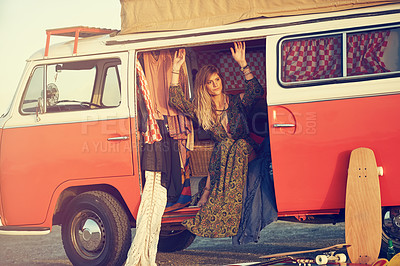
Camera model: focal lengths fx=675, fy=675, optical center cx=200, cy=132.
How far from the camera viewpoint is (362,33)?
638 cm

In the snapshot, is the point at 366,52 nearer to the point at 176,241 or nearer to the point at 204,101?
the point at 204,101

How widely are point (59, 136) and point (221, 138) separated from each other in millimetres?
1762

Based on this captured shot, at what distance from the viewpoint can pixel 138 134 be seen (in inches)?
283

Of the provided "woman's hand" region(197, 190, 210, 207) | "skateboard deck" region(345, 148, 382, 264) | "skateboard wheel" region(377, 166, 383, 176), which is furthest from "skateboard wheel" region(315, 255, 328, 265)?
"woman's hand" region(197, 190, 210, 207)

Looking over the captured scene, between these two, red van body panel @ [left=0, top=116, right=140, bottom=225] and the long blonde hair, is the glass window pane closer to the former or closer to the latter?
the long blonde hair

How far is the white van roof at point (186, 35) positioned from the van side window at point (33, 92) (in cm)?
18

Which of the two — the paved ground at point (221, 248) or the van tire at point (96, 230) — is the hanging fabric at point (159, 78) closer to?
the van tire at point (96, 230)

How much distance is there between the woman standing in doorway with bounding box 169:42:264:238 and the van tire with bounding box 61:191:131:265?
0.76 m

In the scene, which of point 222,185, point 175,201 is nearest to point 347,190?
point 222,185

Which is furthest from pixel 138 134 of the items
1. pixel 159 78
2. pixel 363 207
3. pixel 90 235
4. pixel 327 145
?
pixel 363 207

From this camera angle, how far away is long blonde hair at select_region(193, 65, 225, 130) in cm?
742

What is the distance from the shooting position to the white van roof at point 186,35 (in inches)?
253

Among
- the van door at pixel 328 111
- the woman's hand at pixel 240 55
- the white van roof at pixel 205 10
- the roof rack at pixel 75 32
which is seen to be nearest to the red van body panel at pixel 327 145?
the van door at pixel 328 111

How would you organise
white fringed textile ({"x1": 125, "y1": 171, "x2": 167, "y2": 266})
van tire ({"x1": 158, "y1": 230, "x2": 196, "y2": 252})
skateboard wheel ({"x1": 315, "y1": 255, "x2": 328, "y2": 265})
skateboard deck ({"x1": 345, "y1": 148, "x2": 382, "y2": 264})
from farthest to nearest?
van tire ({"x1": 158, "y1": 230, "x2": 196, "y2": 252}) < white fringed textile ({"x1": 125, "y1": 171, "x2": 167, "y2": 266}) < skateboard deck ({"x1": 345, "y1": 148, "x2": 382, "y2": 264}) < skateboard wheel ({"x1": 315, "y1": 255, "x2": 328, "y2": 265})
